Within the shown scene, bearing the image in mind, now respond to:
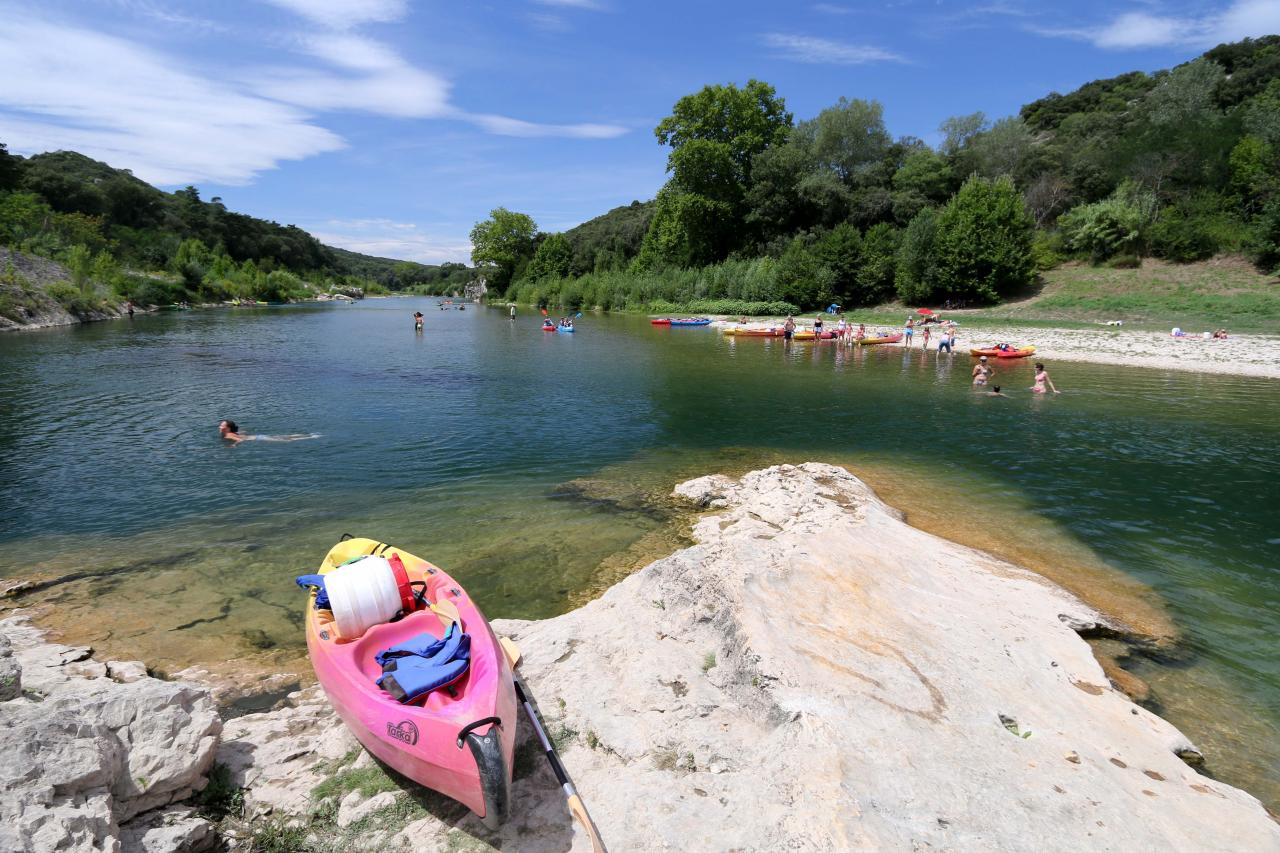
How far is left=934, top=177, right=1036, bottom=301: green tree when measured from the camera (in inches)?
2079

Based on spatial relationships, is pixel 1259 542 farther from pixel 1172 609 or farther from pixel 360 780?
pixel 360 780

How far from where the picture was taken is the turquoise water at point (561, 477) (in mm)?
8820

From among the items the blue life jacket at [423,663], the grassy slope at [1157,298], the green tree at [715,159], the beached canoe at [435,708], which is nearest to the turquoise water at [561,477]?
the beached canoe at [435,708]

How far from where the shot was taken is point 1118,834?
4191mm

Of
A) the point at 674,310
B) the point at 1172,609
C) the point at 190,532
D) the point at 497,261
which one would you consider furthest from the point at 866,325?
the point at 497,261

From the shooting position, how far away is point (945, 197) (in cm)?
7000

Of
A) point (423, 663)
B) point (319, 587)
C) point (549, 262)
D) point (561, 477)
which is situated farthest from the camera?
point (549, 262)

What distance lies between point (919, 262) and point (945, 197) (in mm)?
18717

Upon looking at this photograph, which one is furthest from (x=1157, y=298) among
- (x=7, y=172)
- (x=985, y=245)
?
(x=7, y=172)

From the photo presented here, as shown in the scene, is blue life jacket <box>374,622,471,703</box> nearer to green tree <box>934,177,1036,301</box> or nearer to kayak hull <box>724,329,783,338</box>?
kayak hull <box>724,329,783,338</box>

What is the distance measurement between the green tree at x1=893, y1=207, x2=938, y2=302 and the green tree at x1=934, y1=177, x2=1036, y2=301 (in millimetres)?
849

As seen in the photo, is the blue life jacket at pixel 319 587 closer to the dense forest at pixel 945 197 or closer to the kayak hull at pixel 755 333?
the kayak hull at pixel 755 333

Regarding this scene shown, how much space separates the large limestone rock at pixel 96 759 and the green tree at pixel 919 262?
60752 mm

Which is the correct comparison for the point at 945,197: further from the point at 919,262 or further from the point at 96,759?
the point at 96,759
